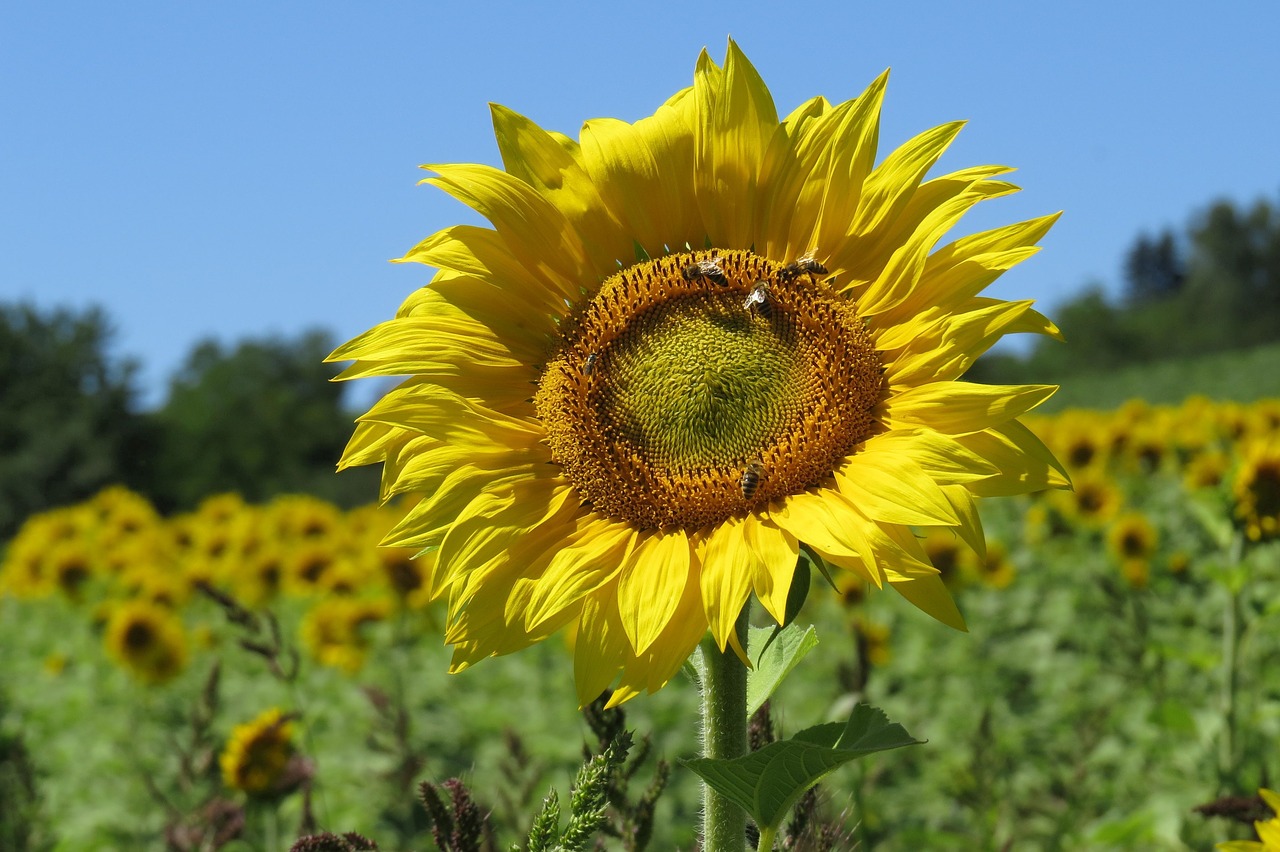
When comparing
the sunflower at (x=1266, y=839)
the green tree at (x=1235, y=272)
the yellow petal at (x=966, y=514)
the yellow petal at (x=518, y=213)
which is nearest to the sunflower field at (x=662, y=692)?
the sunflower at (x=1266, y=839)

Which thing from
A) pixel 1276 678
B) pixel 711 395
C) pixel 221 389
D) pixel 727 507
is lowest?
pixel 1276 678

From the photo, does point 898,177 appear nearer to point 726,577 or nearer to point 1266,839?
point 726,577

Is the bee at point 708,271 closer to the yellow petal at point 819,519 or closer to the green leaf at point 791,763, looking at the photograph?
the yellow petal at point 819,519

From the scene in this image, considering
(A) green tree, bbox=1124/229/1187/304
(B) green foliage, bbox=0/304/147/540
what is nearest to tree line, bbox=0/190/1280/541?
(B) green foliage, bbox=0/304/147/540

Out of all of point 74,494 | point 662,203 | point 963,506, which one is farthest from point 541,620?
point 74,494

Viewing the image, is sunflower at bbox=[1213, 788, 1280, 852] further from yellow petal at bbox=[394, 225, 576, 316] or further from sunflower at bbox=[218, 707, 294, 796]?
sunflower at bbox=[218, 707, 294, 796]

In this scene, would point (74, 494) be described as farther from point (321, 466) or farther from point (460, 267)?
point (460, 267)

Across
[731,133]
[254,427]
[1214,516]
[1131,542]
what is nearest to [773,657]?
[731,133]
